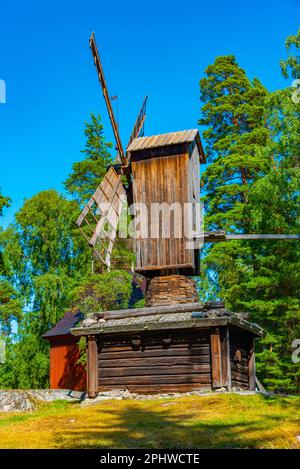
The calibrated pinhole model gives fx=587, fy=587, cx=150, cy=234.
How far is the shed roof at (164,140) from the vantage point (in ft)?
72.6

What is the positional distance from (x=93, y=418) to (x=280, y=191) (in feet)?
45.6

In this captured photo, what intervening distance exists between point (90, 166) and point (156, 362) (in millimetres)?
19224

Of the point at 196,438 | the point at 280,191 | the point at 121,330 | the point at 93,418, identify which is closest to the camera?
the point at 196,438

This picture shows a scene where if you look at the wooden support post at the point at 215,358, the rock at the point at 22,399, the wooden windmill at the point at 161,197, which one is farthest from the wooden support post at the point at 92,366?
the wooden support post at the point at 215,358

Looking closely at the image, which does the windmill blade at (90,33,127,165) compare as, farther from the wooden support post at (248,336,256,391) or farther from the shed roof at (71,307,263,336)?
the wooden support post at (248,336,256,391)

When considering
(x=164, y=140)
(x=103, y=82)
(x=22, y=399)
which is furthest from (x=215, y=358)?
(x=103, y=82)

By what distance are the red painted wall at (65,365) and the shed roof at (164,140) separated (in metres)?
12.0

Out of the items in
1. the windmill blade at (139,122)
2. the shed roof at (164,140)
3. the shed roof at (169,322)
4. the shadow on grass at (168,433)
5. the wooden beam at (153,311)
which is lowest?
the shadow on grass at (168,433)

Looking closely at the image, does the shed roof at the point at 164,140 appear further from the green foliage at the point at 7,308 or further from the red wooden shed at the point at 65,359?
the green foliage at the point at 7,308

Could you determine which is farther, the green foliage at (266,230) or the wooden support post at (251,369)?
the green foliage at (266,230)

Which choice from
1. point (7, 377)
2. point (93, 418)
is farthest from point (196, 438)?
point (7, 377)

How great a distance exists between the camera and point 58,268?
117ft

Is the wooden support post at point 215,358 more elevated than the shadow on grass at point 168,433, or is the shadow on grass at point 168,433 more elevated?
the wooden support post at point 215,358
